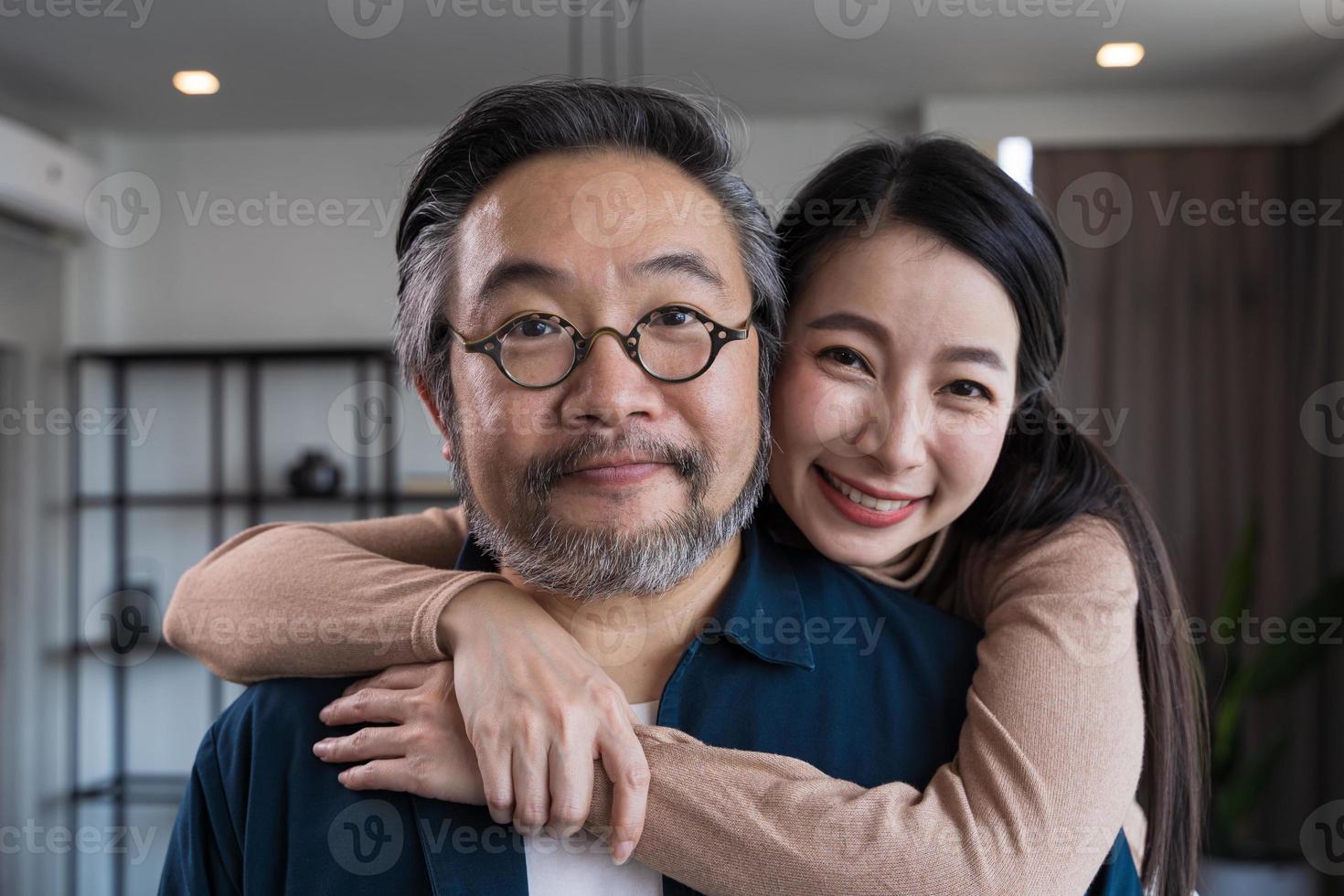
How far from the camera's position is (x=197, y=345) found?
4.94 m

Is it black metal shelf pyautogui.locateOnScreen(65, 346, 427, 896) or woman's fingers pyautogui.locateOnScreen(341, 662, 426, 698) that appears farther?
black metal shelf pyautogui.locateOnScreen(65, 346, 427, 896)

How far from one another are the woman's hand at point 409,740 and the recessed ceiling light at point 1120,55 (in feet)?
12.3

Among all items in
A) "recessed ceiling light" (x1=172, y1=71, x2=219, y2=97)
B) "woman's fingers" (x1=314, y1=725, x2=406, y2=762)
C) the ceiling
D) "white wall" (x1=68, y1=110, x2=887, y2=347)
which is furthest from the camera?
"white wall" (x1=68, y1=110, x2=887, y2=347)

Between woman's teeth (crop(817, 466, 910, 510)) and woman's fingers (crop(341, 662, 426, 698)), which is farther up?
woman's teeth (crop(817, 466, 910, 510))

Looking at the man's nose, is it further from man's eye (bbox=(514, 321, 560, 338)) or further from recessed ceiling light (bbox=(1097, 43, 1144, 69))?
recessed ceiling light (bbox=(1097, 43, 1144, 69))

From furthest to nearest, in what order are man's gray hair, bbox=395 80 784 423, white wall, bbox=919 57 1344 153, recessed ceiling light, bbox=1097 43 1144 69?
white wall, bbox=919 57 1344 153 → recessed ceiling light, bbox=1097 43 1144 69 → man's gray hair, bbox=395 80 784 423

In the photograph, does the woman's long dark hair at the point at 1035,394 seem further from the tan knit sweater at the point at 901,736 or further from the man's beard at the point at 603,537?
the man's beard at the point at 603,537

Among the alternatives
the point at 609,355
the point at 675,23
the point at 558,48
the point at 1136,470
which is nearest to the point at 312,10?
the point at 558,48

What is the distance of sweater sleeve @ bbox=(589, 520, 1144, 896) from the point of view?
0.96 meters

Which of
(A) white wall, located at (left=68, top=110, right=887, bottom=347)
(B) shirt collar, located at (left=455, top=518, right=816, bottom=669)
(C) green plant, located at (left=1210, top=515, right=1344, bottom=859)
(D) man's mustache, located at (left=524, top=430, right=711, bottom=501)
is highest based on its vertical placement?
(A) white wall, located at (left=68, top=110, right=887, bottom=347)

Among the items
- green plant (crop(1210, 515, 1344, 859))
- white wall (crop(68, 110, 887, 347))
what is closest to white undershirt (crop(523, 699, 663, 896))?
green plant (crop(1210, 515, 1344, 859))

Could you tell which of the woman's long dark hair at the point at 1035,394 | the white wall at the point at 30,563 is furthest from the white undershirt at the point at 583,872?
the white wall at the point at 30,563

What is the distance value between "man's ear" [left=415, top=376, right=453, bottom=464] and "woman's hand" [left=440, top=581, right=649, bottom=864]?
27cm

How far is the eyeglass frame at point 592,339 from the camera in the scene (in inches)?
41.0
